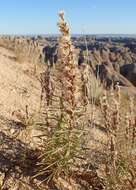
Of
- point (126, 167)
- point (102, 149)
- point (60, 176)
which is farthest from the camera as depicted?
point (102, 149)

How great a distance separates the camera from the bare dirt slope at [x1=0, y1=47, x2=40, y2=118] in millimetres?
7785

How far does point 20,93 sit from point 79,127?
4509 millimetres

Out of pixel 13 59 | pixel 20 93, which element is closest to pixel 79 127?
pixel 20 93

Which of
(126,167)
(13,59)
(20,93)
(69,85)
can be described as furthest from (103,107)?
(13,59)

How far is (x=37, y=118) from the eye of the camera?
21.9ft

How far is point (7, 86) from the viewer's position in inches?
373

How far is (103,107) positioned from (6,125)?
2.39m

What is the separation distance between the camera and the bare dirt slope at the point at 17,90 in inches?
306

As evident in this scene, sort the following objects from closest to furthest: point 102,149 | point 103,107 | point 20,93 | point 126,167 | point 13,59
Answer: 1. point 103,107
2. point 126,167
3. point 102,149
4. point 20,93
5. point 13,59

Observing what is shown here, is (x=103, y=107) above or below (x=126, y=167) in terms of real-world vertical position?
above

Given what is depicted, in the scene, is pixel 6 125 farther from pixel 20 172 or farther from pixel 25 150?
pixel 20 172

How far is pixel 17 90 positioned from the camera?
9.51 m

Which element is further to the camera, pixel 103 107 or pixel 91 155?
pixel 91 155

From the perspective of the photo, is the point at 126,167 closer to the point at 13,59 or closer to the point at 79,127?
the point at 79,127
